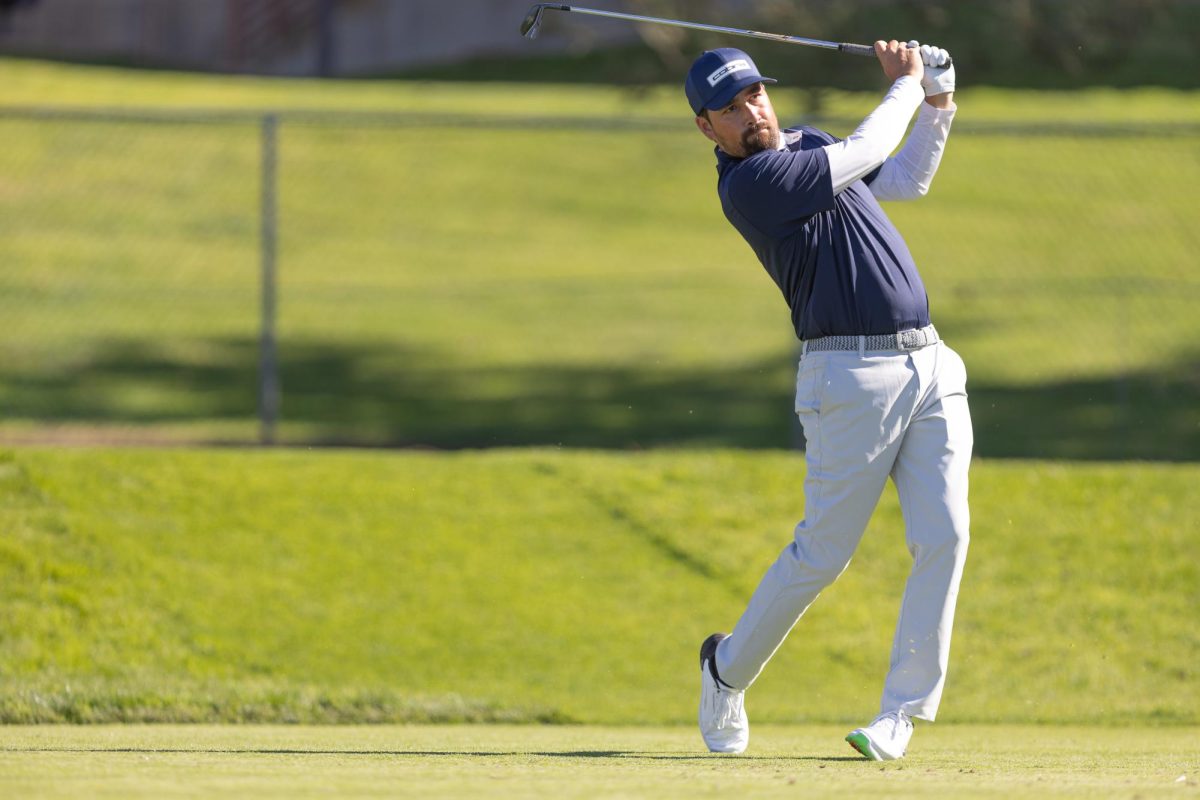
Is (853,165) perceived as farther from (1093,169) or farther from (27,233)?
(1093,169)

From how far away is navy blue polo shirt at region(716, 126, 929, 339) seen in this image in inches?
183

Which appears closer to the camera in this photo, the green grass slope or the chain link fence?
the green grass slope

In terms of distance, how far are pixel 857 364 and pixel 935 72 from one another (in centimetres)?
97

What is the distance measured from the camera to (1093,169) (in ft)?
68.6

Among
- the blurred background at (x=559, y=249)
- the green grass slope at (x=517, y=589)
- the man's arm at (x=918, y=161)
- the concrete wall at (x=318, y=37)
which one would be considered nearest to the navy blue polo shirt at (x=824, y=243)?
the man's arm at (x=918, y=161)

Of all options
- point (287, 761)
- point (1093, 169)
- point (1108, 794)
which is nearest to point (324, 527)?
point (287, 761)

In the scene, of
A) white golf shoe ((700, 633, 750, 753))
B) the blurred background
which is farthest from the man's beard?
the blurred background

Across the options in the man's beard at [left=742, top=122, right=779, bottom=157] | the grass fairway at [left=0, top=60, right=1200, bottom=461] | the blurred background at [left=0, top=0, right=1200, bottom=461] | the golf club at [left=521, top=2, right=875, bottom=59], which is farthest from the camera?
the grass fairway at [left=0, top=60, right=1200, bottom=461]

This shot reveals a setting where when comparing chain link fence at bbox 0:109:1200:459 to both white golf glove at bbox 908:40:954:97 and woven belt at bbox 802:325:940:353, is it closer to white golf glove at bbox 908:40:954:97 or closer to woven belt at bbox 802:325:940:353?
white golf glove at bbox 908:40:954:97

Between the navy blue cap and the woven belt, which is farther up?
the navy blue cap

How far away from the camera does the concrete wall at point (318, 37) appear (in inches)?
1138

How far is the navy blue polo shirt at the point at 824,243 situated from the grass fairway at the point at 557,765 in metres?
1.22

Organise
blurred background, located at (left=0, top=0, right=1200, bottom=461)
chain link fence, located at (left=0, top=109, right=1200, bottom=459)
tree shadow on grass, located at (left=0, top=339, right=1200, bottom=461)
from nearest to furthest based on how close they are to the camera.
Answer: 1. tree shadow on grass, located at (left=0, top=339, right=1200, bottom=461)
2. chain link fence, located at (left=0, top=109, right=1200, bottom=459)
3. blurred background, located at (left=0, top=0, right=1200, bottom=461)

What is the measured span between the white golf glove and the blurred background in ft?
17.0
